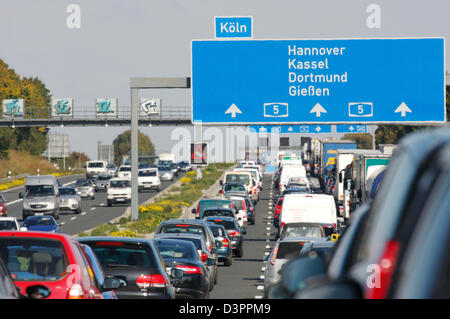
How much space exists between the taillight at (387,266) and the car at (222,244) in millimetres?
26659

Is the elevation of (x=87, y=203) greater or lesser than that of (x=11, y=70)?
lesser

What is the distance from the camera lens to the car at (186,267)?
17.9m

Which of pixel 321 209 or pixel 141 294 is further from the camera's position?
pixel 321 209

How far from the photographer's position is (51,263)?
9.02 m

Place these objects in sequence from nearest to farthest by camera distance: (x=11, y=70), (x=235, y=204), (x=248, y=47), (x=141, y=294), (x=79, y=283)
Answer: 1. (x=79, y=283)
2. (x=141, y=294)
3. (x=248, y=47)
4. (x=235, y=204)
5. (x=11, y=70)

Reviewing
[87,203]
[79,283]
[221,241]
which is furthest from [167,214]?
[79,283]

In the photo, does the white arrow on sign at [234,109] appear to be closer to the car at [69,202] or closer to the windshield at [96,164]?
the car at [69,202]

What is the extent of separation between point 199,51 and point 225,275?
28.1 ft

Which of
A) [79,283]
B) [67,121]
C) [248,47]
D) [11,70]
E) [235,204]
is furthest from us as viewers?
[11,70]

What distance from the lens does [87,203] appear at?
72.7 m

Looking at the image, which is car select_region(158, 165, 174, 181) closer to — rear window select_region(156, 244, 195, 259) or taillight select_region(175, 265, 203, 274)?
rear window select_region(156, 244, 195, 259)

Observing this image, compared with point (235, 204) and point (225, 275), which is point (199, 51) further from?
point (235, 204)

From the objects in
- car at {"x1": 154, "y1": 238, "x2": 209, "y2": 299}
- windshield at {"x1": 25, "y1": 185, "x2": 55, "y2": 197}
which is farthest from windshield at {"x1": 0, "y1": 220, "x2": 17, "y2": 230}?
windshield at {"x1": 25, "y1": 185, "x2": 55, "y2": 197}

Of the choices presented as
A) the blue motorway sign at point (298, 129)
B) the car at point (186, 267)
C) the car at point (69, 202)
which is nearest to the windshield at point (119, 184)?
the car at point (69, 202)
